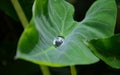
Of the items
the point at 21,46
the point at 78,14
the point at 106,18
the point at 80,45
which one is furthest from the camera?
the point at 78,14

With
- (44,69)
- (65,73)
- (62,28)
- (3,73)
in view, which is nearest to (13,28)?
(3,73)

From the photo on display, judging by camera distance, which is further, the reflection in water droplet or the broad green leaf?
the reflection in water droplet

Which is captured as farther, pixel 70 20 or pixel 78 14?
pixel 78 14

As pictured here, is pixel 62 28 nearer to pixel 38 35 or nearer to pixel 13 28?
pixel 38 35

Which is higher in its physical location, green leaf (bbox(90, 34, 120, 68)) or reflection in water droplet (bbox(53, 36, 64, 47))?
reflection in water droplet (bbox(53, 36, 64, 47))
